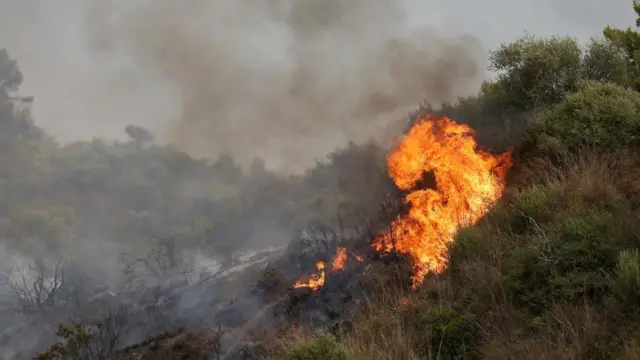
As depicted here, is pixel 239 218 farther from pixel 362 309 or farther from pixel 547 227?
pixel 547 227

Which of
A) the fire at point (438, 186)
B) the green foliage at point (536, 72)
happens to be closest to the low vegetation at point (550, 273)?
the fire at point (438, 186)

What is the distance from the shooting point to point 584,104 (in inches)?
497

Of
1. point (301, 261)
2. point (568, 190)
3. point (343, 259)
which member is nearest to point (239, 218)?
point (301, 261)

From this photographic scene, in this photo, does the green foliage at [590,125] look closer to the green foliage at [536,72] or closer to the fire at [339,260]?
the green foliage at [536,72]

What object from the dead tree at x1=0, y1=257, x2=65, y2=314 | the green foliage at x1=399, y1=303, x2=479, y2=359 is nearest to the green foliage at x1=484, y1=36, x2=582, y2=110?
the green foliage at x1=399, y1=303, x2=479, y2=359

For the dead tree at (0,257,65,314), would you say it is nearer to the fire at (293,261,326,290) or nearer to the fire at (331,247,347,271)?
the fire at (293,261,326,290)

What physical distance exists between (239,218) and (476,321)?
3648 cm

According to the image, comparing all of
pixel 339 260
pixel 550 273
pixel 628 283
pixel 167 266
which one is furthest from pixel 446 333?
pixel 167 266

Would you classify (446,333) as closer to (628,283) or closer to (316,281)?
(628,283)

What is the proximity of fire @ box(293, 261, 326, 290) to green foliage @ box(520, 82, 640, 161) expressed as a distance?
7.06m

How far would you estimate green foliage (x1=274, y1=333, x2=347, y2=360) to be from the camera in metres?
6.81

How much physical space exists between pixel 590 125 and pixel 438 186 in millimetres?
4001

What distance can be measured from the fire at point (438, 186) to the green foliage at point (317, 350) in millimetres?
3892

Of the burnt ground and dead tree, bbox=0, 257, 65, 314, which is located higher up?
dead tree, bbox=0, 257, 65, 314
